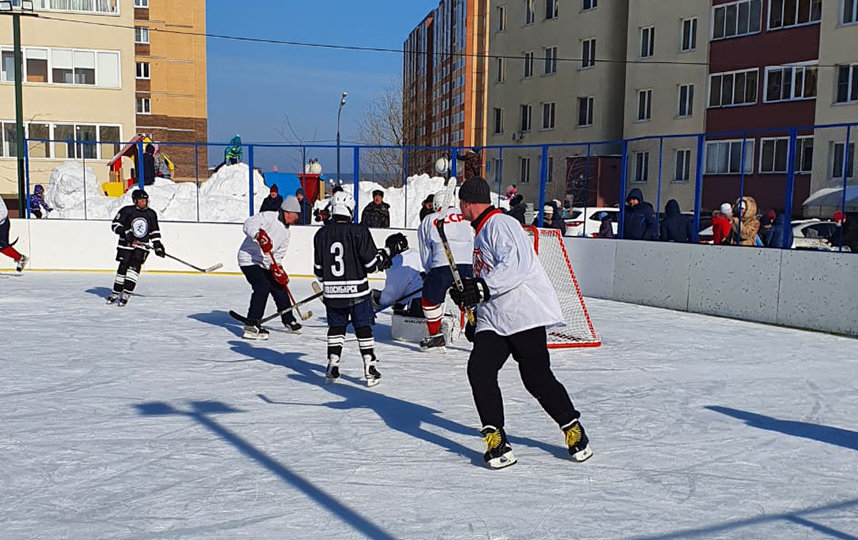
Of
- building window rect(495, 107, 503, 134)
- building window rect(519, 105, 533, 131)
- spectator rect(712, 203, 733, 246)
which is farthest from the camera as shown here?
building window rect(495, 107, 503, 134)

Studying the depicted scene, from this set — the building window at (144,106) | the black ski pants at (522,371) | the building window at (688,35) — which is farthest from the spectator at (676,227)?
the building window at (144,106)

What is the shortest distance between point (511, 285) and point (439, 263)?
3.26 m

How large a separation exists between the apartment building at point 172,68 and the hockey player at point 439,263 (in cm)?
4193

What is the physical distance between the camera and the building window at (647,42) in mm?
27797

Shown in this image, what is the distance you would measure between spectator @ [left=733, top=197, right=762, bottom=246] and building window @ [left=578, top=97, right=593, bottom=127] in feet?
70.4

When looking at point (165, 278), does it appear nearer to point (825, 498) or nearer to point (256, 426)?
point (256, 426)

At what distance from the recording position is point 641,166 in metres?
13.4

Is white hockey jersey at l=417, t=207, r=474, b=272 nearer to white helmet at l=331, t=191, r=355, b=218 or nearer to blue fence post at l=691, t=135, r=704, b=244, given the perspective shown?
white helmet at l=331, t=191, r=355, b=218

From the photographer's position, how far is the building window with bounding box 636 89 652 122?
27906 millimetres

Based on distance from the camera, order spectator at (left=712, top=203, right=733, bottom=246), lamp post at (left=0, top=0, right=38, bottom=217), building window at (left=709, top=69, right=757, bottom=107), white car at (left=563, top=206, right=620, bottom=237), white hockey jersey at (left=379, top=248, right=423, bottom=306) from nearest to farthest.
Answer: white hockey jersey at (left=379, top=248, right=423, bottom=306)
spectator at (left=712, top=203, right=733, bottom=246)
white car at (left=563, top=206, right=620, bottom=237)
lamp post at (left=0, top=0, right=38, bottom=217)
building window at (left=709, top=69, right=757, bottom=107)

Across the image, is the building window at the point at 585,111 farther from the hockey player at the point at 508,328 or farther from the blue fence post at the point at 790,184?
the hockey player at the point at 508,328

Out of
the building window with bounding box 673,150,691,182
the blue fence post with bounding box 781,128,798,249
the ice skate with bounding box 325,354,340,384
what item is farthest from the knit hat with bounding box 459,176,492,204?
the building window with bounding box 673,150,691,182

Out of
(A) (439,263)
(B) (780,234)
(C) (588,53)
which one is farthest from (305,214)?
(C) (588,53)

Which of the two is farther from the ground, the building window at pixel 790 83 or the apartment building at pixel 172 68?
the apartment building at pixel 172 68
